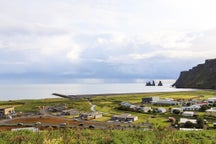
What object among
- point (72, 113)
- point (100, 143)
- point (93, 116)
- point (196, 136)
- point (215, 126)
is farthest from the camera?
point (72, 113)

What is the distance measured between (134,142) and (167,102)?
10293 cm

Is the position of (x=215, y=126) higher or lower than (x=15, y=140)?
lower

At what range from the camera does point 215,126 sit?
6106 cm

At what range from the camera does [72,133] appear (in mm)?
22391

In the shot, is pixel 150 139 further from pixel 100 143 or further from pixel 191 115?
pixel 191 115

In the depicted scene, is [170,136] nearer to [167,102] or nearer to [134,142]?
[134,142]

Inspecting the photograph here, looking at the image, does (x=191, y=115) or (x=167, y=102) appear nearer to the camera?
(x=191, y=115)

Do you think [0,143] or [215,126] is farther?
[215,126]

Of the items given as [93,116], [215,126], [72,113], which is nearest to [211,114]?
[215,126]

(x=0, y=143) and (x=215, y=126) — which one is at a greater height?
(x=0, y=143)

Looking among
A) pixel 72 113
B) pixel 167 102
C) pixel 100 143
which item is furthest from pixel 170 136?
pixel 167 102

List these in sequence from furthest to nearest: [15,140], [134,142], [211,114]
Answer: [211,114]
[134,142]
[15,140]

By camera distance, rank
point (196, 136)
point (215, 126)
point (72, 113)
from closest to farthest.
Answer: point (196, 136), point (215, 126), point (72, 113)

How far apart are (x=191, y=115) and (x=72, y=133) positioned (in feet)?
225
